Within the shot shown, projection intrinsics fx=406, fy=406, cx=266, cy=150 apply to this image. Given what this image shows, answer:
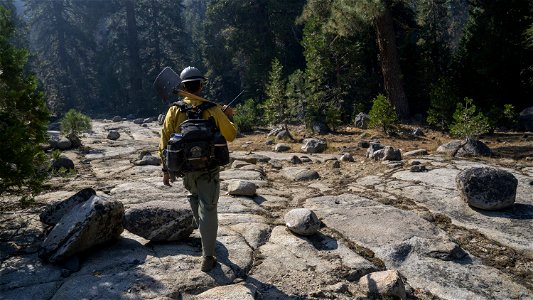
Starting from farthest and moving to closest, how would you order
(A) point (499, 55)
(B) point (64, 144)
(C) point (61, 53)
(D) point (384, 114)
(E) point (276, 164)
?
(C) point (61, 53) → (A) point (499, 55) → (B) point (64, 144) → (D) point (384, 114) → (E) point (276, 164)

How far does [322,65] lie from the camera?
1382 cm

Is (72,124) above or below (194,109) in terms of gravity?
below

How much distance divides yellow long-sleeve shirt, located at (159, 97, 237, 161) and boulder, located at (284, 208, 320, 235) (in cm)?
133

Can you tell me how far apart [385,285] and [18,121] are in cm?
393

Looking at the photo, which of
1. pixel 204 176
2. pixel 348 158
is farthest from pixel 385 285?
pixel 348 158

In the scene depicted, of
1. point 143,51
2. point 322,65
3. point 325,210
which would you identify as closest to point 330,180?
point 325,210

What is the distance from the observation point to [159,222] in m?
3.93

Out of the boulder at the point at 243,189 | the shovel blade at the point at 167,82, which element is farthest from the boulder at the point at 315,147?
the shovel blade at the point at 167,82

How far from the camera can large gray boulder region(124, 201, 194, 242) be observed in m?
3.92

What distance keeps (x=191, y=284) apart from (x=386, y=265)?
1.79 m

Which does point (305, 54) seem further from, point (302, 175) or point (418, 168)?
point (418, 168)

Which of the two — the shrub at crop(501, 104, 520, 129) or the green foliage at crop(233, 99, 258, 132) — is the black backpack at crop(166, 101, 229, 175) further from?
the green foliage at crop(233, 99, 258, 132)

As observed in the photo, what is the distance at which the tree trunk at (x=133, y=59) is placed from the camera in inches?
1307

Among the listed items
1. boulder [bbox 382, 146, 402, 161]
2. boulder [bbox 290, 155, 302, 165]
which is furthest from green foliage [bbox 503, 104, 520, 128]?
boulder [bbox 290, 155, 302, 165]
